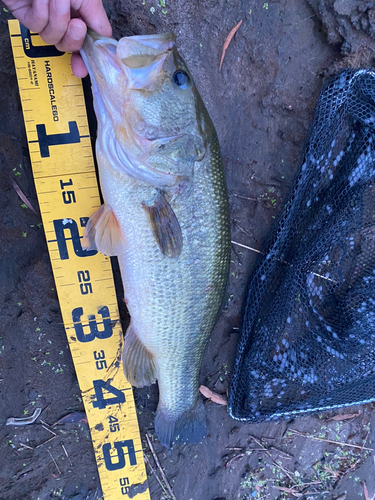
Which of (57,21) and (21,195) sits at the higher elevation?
(57,21)

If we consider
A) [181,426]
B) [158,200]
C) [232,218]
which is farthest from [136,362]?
[232,218]

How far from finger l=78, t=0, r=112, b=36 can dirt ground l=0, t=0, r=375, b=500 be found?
1.05 ft

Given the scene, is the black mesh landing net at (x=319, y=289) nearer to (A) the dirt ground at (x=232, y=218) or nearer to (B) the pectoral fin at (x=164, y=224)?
(A) the dirt ground at (x=232, y=218)

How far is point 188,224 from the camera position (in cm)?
182

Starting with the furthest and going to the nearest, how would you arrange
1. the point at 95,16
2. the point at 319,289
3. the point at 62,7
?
the point at 319,289, the point at 95,16, the point at 62,7

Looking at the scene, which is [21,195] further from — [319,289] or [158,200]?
[319,289]

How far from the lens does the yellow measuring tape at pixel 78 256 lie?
1979mm

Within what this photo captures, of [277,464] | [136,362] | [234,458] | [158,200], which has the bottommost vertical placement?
[277,464]

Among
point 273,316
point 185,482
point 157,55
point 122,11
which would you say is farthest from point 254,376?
point 122,11

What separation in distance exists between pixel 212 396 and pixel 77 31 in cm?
255

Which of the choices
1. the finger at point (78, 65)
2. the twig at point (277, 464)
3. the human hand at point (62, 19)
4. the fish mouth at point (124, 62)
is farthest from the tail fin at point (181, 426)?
the human hand at point (62, 19)

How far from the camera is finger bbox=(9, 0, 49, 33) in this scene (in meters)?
1.53

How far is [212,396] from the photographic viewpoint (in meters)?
2.52

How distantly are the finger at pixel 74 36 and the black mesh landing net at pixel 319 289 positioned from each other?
1535mm
